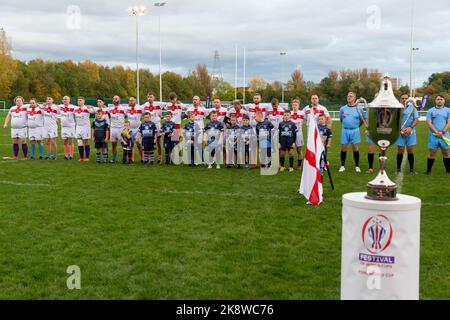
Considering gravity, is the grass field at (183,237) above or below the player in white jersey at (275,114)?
below

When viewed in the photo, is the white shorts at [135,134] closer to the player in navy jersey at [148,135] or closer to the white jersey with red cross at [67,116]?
the player in navy jersey at [148,135]

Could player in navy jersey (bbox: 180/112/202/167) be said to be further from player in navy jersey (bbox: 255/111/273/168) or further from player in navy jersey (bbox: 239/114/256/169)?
player in navy jersey (bbox: 255/111/273/168)

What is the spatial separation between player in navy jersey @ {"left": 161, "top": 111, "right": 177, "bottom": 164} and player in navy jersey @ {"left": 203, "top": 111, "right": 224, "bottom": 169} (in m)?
0.89

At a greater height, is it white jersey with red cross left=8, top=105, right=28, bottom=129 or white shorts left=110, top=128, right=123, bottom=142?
white jersey with red cross left=8, top=105, right=28, bottom=129

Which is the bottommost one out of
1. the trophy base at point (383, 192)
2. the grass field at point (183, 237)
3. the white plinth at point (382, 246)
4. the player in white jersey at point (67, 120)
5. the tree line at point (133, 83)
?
the grass field at point (183, 237)

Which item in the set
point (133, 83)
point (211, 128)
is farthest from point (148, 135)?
point (133, 83)

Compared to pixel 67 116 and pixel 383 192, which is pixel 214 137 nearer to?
pixel 67 116

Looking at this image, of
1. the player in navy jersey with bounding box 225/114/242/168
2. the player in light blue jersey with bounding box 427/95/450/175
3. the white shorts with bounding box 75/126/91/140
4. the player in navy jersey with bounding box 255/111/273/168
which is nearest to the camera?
the player in light blue jersey with bounding box 427/95/450/175

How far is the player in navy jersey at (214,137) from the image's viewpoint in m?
12.1

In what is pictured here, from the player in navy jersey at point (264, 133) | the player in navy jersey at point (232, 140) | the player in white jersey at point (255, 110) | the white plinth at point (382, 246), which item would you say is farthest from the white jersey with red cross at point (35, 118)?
the white plinth at point (382, 246)

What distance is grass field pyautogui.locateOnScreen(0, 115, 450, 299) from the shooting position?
4.31m

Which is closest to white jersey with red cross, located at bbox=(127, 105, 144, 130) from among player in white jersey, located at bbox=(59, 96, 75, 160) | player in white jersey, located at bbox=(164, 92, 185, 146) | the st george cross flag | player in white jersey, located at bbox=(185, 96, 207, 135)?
player in white jersey, located at bbox=(164, 92, 185, 146)

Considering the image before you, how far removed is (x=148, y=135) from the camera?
12469mm
